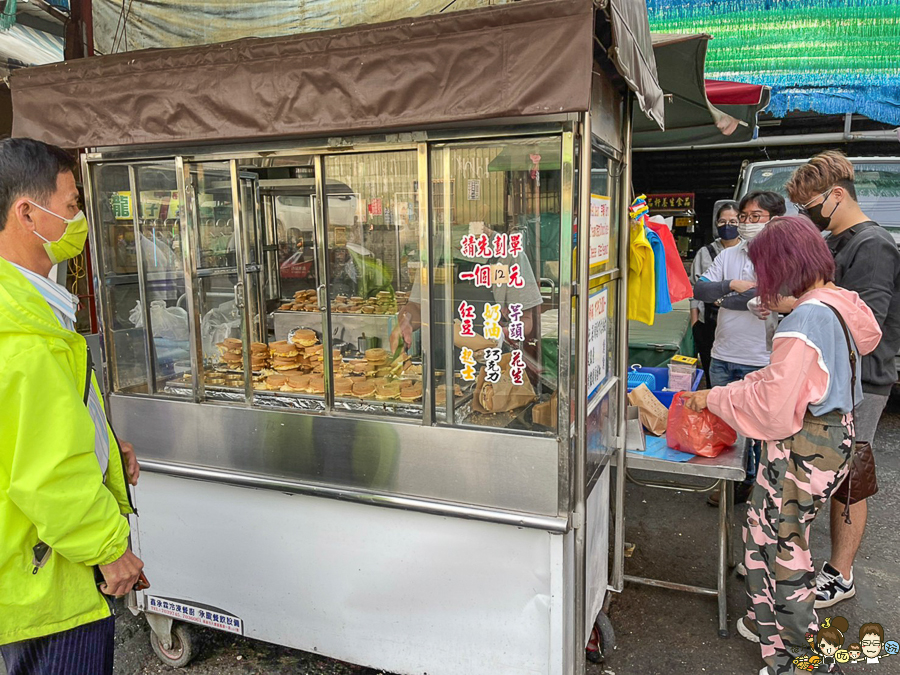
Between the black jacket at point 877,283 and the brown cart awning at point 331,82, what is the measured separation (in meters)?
1.24

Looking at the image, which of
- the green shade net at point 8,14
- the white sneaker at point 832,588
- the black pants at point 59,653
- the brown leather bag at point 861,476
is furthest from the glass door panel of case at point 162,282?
the white sneaker at point 832,588

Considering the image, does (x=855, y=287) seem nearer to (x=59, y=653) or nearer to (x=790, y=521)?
(x=790, y=521)

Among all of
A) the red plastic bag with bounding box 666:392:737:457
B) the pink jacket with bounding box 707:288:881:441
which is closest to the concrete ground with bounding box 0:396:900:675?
the red plastic bag with bounding box 666:392:737:457

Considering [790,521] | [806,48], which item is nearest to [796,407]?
[790,521]

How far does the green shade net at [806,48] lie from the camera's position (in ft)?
21.4

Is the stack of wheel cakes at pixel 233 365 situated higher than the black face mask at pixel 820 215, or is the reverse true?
the black face mask at pixel 820 215

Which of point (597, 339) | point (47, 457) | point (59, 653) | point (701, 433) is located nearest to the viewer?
point (47, 457)

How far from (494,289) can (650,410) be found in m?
1.29

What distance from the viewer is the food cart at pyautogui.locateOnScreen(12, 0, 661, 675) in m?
1.97

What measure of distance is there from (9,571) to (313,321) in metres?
1.96

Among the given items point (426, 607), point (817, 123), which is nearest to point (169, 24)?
point (426, 607)

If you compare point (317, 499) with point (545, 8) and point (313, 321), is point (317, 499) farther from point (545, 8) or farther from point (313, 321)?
point (545, 8)
